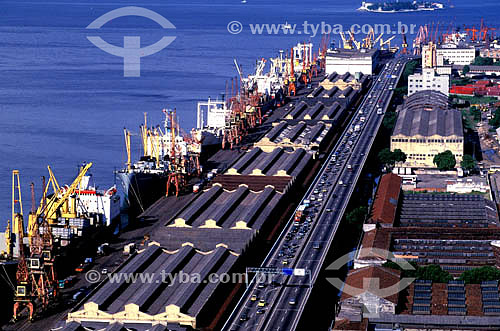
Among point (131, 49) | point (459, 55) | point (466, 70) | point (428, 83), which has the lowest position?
point (428, 83)

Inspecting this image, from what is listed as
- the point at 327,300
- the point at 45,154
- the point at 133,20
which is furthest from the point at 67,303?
the point at 133,20

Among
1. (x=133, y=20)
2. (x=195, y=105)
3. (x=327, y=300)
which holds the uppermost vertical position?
(x=133, y=20)

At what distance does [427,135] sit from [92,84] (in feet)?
136

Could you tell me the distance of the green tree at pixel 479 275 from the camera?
42.1 metres

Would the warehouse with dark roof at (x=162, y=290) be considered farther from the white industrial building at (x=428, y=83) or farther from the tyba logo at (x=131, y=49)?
the tyba logo at (x=131, y=49)

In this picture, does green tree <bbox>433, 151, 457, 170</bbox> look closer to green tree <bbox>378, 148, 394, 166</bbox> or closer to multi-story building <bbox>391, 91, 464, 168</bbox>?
multi-story building <bbox>391, 91, 464, 168</bbox>

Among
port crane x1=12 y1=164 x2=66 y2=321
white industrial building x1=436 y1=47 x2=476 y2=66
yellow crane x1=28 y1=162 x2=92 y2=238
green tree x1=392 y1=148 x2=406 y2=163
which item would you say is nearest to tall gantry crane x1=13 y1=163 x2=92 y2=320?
port crane x1=12 y1=164 x2=66 y2=321

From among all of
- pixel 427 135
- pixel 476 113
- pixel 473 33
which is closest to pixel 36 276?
pixel 427 135

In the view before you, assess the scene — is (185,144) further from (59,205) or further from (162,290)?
(162,290)

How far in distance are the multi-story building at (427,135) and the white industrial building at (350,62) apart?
24609 millimetres

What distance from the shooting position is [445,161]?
65.1m

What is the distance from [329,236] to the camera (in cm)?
4684

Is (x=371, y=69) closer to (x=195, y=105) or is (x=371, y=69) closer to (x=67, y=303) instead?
(x=195, y=105)

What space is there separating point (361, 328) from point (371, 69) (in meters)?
66.7
